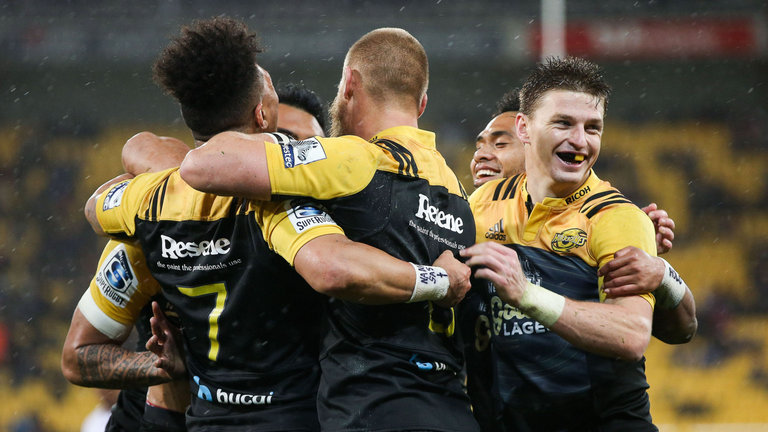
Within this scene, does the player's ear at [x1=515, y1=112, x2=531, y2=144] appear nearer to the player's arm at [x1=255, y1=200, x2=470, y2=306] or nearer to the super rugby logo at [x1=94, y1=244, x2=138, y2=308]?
the player's arm at [x1=255, y1=200, x2=470, y2=306]

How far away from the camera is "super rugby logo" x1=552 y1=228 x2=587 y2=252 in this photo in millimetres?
Answer: 3623

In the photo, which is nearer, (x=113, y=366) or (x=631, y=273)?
(x=631, y=273)

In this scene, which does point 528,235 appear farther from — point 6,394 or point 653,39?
point 653,39

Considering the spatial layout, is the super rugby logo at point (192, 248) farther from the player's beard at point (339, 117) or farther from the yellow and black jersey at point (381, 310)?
the player's beard at point (339, 117)

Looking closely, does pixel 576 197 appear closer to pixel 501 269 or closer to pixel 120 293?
pixel 501 269

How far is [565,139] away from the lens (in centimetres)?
386

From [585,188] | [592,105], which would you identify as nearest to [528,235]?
[585,188]

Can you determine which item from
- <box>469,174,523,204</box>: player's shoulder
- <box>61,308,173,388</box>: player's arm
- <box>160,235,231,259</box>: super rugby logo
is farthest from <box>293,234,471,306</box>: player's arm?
<box>61,308,173,388</box>: player's arm

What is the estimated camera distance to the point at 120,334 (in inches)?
151

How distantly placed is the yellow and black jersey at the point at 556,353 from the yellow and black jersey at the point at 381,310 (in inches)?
21.4

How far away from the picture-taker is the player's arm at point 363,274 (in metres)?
2.81

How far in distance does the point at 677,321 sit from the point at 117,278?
99.0 inches

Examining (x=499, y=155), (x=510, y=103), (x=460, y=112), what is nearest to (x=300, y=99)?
(x=510, y=103)

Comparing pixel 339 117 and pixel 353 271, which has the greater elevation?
pixel 339 117
